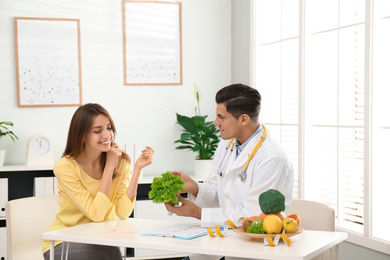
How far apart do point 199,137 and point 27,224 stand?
220cm

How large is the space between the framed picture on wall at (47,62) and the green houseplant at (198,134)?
96 centimetres

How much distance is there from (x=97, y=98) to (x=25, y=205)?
212cm

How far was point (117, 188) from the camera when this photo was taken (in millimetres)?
3127

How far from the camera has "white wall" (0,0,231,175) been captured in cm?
486

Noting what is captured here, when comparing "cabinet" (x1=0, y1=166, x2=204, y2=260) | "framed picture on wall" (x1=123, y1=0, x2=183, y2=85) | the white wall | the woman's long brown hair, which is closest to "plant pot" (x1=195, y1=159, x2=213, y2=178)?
the white wall

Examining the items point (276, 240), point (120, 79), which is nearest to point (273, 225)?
point (276, 240)

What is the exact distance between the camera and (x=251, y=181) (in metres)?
2.77

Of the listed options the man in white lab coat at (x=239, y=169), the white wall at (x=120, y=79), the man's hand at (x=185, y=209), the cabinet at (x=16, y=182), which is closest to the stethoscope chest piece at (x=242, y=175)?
the man in white lab coat at (x=239, y=169)

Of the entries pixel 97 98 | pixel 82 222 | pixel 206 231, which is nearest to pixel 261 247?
pixel 206 231

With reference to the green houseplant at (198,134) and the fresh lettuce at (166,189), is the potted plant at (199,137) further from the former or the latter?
the fresh lettuce at (166,189)

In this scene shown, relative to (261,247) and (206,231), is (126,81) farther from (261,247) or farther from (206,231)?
(261,247)

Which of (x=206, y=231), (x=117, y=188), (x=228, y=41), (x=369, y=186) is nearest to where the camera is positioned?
(x=206, y=231)

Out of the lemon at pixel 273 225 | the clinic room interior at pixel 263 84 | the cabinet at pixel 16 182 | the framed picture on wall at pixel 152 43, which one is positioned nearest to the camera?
the lemon at pixel 273 225

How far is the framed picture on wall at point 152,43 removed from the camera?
201 inches
